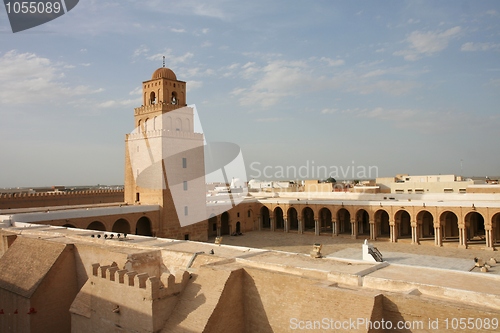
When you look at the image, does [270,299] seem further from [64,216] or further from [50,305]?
[64,216]

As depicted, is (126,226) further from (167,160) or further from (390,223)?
(390,223)

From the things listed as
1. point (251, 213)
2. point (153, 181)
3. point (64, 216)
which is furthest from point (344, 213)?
point (64, 216)

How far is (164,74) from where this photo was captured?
27094 millimetres

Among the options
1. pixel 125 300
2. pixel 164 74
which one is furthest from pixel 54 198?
pixel 125 300

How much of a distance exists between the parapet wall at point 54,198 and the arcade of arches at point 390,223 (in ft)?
39.7

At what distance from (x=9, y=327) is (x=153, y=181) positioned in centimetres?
1317

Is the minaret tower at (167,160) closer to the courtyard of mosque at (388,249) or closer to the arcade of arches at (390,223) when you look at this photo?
the courtyard of mosque at (388,249)

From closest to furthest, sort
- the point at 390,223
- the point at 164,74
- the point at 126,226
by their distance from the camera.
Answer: the point at 126,226 → the point at 164,74 → the point at 390,223

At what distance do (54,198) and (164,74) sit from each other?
13981 mm

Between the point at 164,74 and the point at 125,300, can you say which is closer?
the point at 125,300

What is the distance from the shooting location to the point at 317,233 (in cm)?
3180

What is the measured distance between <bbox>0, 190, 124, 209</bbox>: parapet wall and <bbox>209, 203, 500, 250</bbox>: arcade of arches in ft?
39.7

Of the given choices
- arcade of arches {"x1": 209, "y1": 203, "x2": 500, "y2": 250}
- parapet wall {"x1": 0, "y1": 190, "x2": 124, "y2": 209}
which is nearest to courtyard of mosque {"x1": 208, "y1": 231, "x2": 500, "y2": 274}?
arcade of arches {"x1": 209, "y1": 203, "x2": 500, "y2": 250}

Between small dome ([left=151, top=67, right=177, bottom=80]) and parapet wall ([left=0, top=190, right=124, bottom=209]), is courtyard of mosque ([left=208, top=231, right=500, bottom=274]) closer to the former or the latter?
small dome ([left=151, top=67, right=177, bottom=80])
